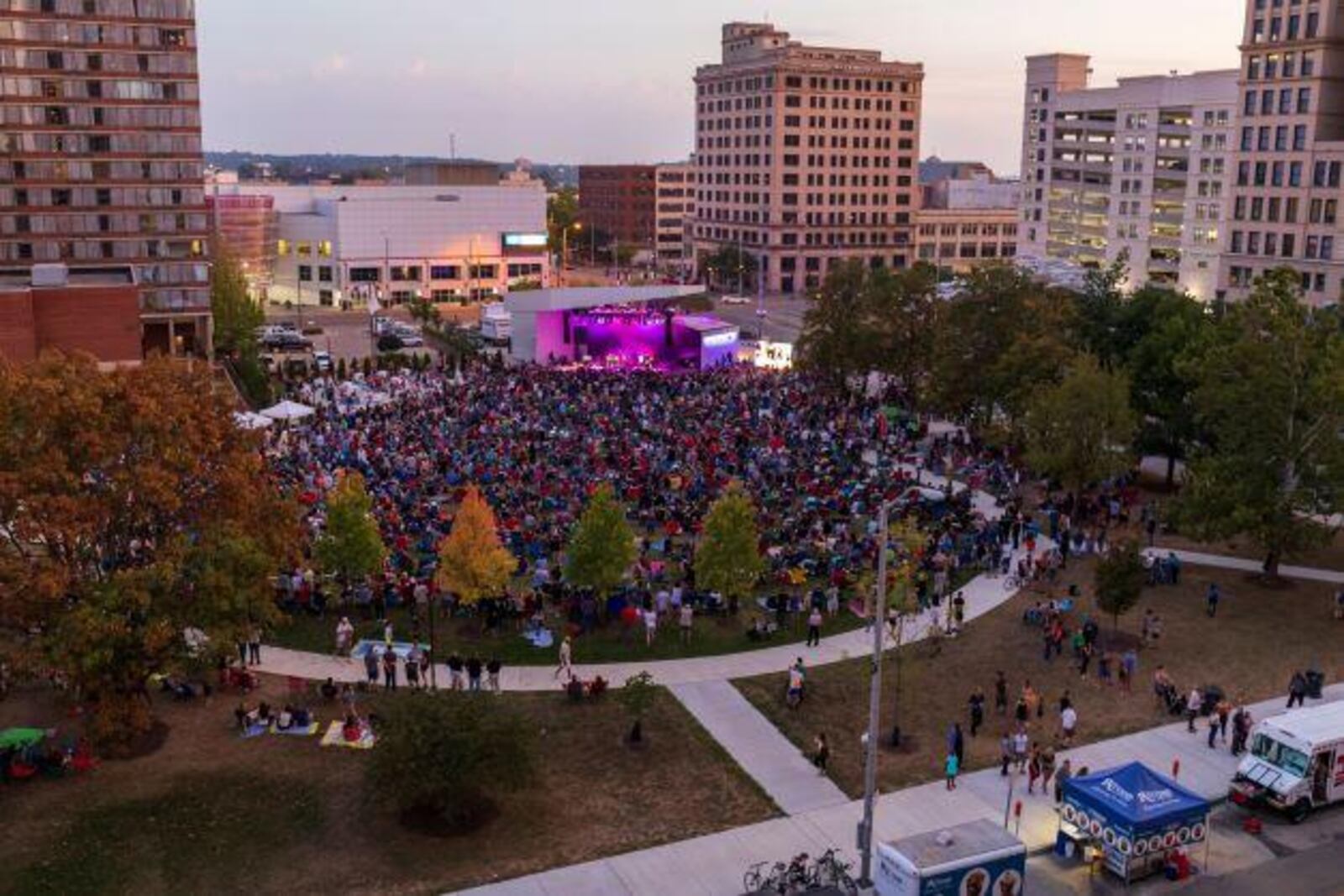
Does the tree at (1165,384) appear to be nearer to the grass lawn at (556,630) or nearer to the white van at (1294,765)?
the grass lawn at (556,630)

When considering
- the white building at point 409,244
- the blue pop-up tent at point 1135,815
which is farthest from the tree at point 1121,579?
the white building at point 409,244

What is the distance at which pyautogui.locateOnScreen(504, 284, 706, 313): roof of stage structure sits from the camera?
7975 cm

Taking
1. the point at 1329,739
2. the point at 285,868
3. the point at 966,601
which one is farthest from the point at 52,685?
→ the point at 1329,739

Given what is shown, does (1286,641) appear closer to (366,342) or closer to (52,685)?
(52,685)

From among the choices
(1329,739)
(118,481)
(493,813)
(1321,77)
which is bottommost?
(493,813)

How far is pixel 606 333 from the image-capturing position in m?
80.6

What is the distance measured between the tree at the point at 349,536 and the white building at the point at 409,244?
95.9 meters

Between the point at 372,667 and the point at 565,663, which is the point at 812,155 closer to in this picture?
the point at 565,663

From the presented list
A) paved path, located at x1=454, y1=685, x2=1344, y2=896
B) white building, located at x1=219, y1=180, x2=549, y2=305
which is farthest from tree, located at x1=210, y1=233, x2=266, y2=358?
A: paved path, located at x1=454, y1=685, x2=1344, y2=896

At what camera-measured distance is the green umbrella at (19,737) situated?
81.7 ft

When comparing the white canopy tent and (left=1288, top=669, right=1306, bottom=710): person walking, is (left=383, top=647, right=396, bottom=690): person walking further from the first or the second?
the white canopy tent

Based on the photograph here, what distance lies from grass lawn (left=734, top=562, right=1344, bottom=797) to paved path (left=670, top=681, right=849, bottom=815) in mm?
409

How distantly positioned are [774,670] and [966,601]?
8736 mm

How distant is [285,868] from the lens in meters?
21.7
